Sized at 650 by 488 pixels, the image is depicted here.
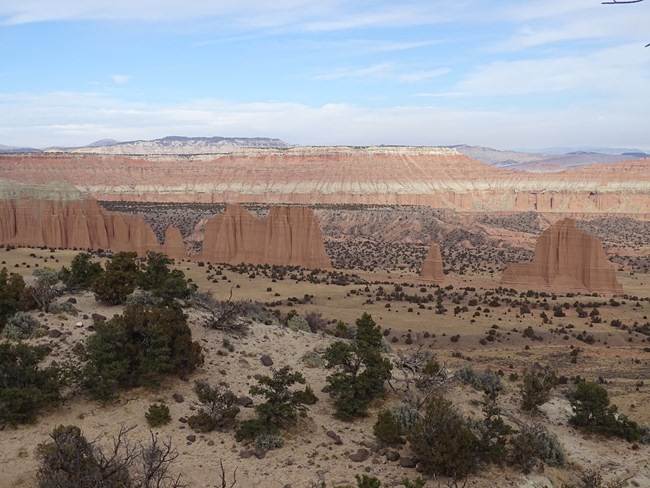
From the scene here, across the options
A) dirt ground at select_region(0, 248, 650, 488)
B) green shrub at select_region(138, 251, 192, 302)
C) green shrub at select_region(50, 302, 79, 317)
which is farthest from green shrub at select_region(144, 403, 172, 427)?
green shrub at select_region(50, 302, 79, 317)

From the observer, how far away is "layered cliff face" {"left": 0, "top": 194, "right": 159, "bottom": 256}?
64.2 meters

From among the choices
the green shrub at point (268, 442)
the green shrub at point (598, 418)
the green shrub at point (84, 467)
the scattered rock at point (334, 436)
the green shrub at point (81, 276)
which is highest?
the green shrub at point (81, 276)

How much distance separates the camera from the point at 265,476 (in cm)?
1245

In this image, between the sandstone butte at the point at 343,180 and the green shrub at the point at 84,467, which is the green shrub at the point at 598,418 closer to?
the green shrub at the point at 84,467

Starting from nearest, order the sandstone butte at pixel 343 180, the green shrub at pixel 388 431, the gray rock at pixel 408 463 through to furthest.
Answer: the gray rock at pixel 408 463
the green shrub at pixel 388 431
the sandstone butte at pixel 343 180

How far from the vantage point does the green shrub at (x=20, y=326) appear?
1666cm

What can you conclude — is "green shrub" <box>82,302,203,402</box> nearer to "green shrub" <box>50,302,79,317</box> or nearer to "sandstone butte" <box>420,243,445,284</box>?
"green shrub" <box>50,302,79,317</box>

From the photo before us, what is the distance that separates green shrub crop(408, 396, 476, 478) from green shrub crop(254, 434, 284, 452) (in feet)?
9.79

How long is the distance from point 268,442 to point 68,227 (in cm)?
5852

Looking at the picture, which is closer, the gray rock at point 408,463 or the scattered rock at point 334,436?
the gray rock at point 408,463

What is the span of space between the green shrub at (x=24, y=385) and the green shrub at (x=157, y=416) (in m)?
2.20

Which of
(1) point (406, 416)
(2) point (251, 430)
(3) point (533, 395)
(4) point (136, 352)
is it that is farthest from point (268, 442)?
(3) point (533, 395)

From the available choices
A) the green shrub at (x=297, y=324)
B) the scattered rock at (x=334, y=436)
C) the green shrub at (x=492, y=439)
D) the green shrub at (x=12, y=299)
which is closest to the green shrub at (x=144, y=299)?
the green shrub at (x=12, y=299)

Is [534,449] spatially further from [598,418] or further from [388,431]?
[598,418]
